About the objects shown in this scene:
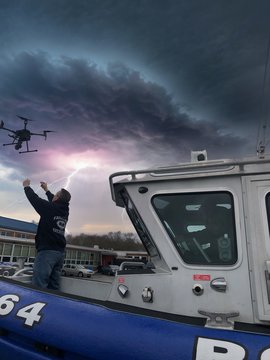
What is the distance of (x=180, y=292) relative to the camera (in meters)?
2.92

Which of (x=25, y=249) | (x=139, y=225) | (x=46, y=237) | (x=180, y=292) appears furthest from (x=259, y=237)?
(x=25, y=249)

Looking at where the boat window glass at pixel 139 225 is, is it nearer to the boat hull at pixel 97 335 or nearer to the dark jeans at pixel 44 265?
the boat hull at pixel 97 335

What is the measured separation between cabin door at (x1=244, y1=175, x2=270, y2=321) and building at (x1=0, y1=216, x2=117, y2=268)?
25.4m

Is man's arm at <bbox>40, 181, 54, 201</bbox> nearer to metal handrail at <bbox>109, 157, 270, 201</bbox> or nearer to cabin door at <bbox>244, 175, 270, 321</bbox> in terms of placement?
metal handrail at <bbox>109, 157, 270, 201</bbox>

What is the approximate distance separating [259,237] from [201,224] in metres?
0.53

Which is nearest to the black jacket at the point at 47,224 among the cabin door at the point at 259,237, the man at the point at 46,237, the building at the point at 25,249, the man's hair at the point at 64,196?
the man at the point at 46,237

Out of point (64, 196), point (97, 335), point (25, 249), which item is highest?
point (25, 249)

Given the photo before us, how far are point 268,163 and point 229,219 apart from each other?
628 mm

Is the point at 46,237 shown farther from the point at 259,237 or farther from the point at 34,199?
the point at 259,237

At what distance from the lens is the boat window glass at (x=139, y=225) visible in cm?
327

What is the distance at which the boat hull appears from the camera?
7.73 ft

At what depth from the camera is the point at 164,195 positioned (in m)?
3.29

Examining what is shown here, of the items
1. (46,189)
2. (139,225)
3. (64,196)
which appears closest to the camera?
(139,225)

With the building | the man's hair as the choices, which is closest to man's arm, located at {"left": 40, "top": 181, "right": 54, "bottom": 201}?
the man's hair
